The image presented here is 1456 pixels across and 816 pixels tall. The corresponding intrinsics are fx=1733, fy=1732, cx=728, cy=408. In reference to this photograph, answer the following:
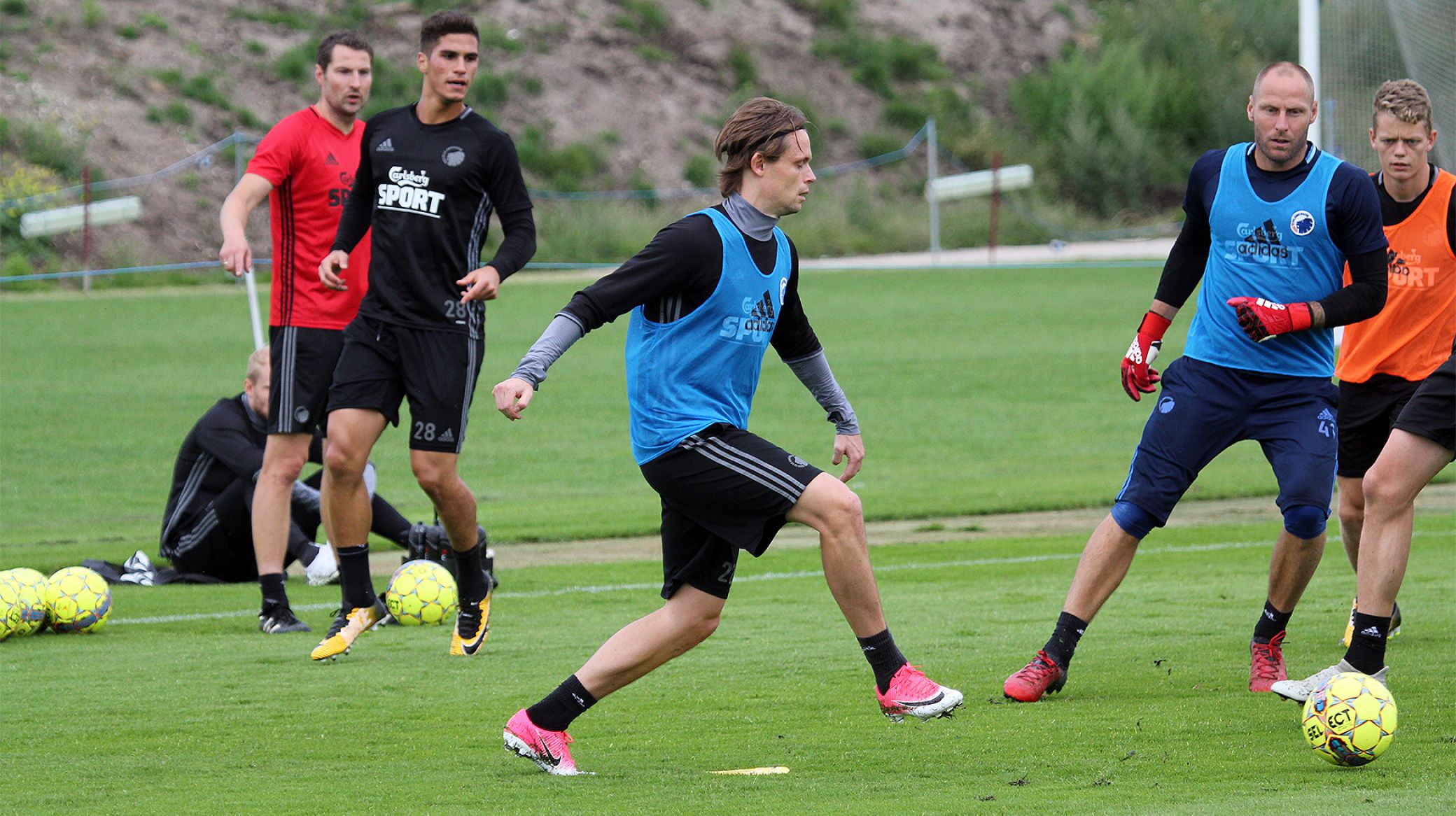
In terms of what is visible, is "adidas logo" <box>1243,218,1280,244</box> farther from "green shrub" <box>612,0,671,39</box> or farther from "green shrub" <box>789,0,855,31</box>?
"green shrub" <box>789,0,855,31</box>

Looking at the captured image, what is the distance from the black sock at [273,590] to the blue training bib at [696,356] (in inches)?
131

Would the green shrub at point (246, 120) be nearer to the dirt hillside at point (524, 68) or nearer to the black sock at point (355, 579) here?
the dirt hillside at point (524, 68)

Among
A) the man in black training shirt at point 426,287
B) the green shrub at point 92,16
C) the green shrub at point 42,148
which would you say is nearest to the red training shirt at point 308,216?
the man in black training shirt at point 426,287

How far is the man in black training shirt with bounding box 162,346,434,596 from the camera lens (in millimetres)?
9758

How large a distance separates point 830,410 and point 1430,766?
219cm

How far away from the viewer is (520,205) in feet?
24.4

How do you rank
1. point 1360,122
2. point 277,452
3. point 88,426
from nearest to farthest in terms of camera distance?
point 277,452 → point 88,426 → point 1360,122

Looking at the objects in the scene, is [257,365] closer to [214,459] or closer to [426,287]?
[214,459]

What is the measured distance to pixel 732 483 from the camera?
16.8 feet

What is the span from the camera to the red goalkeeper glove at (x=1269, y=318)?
6094 millimetres

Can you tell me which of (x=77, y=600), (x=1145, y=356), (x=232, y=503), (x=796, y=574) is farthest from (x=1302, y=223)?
(x=232, y=503)

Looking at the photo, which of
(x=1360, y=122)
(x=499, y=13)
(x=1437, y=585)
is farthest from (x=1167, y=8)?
(x=1437, y=585)

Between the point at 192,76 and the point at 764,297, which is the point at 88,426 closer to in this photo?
the point at 764,297

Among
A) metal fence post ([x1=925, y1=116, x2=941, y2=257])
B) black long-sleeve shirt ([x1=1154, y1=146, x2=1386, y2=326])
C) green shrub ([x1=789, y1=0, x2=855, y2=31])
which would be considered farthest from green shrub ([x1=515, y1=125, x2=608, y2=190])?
black long-sleeve shirt ([x1=1154, y1=146, x2=1386, y2=326])
